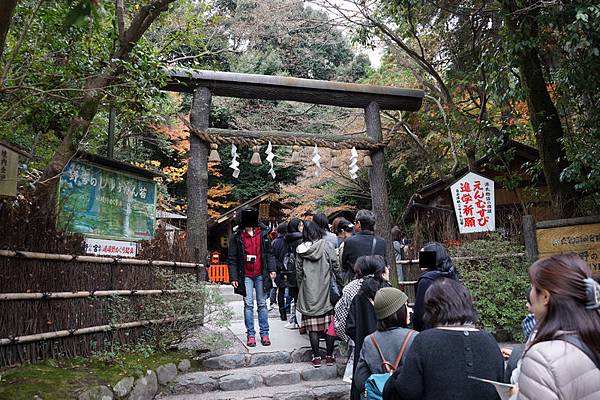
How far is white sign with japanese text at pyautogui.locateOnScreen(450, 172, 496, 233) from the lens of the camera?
31.0 feet

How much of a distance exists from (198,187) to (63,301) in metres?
3.76

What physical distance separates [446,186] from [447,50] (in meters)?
3.84

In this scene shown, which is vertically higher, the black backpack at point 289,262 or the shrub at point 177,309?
the black backpack at point 289,262

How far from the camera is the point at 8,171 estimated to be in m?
4.57

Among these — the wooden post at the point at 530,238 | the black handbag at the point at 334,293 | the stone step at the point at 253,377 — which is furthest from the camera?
the wooden post at the point at 530,238

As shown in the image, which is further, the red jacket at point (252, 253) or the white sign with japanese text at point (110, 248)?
the red jacket at point (252, 253)

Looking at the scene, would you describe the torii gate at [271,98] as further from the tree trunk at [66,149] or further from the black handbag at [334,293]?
the tree trunk at [66,149]

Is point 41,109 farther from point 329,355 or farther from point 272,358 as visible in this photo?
point 329,355

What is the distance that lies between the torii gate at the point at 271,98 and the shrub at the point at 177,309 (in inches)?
60.2

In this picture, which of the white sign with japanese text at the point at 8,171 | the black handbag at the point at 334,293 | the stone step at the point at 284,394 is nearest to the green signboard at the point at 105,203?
the white sign with japanese text at the point at 8,171

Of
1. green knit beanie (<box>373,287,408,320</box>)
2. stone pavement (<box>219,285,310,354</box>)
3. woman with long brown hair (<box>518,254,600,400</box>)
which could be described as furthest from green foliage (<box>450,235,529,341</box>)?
woman with long brown hair (<box>518,254,600,400</box>)

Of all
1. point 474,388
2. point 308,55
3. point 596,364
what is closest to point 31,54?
point 474,388

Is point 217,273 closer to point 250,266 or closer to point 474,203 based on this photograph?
point 474,203

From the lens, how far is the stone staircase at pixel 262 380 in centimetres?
621
